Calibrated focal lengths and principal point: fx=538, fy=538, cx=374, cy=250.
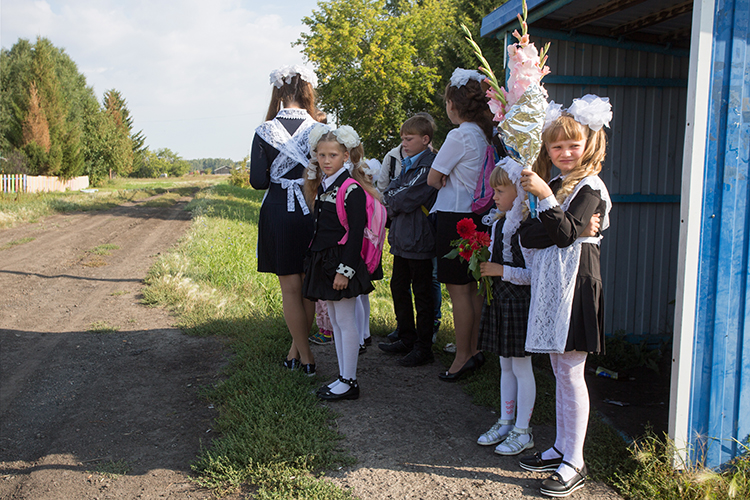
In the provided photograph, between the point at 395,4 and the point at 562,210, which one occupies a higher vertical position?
the point at 395,4

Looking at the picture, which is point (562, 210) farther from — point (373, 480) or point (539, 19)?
point (539, 19)

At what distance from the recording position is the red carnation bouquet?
9.96 ft

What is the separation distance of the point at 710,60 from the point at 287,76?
258 centimetres

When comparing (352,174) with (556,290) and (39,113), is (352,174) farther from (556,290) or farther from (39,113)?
(39,113)

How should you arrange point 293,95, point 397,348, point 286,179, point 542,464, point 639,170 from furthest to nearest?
point 639,170
point 397,348
point 293,95
point 286,179
point 542,464

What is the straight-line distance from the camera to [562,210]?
2434mm

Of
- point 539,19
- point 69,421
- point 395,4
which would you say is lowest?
point 69,421

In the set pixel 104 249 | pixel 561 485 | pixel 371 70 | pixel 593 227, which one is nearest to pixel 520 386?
pixel 561 485

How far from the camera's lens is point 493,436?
307cm

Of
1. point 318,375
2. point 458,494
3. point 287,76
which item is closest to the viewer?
point 458,494

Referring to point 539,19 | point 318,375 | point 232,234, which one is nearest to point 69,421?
point 318,375

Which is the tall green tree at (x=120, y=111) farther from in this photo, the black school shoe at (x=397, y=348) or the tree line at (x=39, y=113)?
the black school shoe at (x=397, y=348)

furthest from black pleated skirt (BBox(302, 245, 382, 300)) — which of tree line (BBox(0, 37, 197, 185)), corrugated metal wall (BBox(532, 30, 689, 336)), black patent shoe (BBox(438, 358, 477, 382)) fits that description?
tree line (BBox(0, 37, 197, 185))

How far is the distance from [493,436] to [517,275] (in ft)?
3.13
